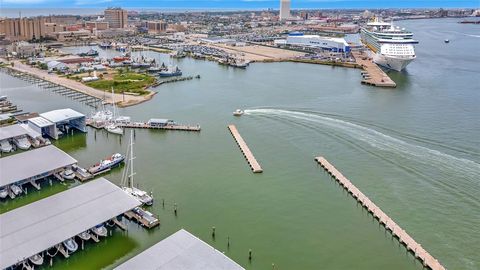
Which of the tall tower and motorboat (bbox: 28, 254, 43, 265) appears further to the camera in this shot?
the tall tower

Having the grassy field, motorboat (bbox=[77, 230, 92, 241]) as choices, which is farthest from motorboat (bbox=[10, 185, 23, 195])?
the grassy field

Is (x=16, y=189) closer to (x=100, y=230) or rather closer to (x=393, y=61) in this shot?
(x=100, y=230)

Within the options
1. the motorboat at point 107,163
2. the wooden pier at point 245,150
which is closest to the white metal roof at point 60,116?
the motorboat at point 107,163

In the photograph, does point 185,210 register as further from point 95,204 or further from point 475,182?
point 475,182

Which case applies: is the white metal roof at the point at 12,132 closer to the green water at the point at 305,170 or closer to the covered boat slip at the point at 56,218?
the green water at the point at 305,170

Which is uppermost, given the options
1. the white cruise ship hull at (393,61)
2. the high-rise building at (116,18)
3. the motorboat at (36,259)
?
the high-rise building at (116,18)

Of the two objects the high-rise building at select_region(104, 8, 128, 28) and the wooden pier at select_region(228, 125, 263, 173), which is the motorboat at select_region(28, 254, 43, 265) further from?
the high-rise building at select_region(104, 8, 128, 28)
